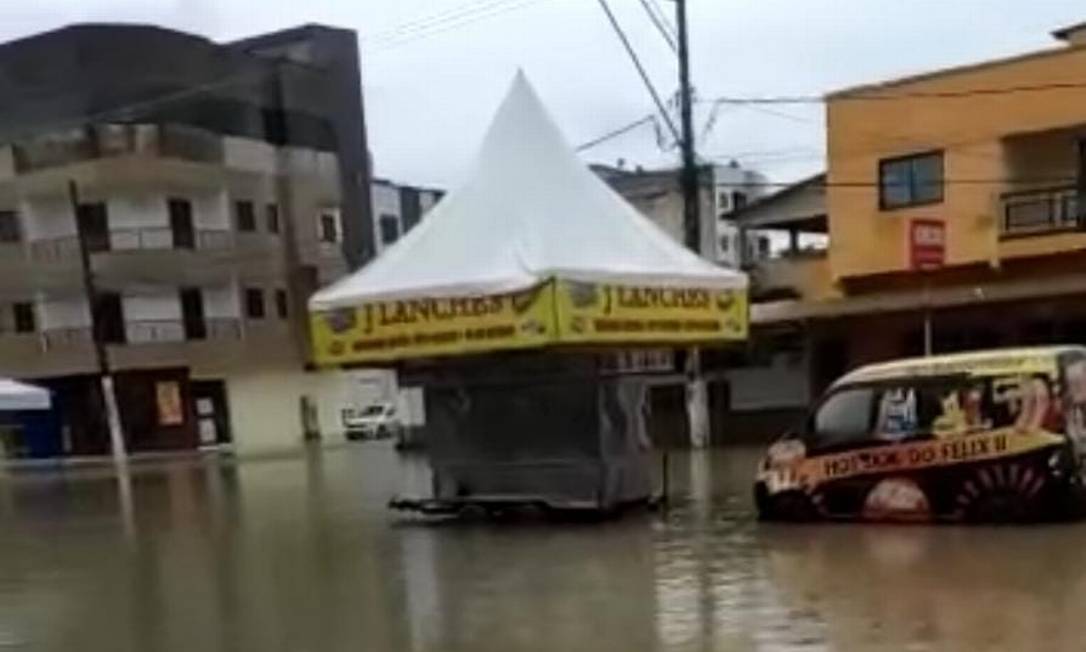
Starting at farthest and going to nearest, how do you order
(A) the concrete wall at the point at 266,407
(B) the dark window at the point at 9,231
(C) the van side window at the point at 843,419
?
(A) the concrete wall at the point at 266,407, (B) the dark window at the point at 9,231, (C) the van side window at the point at 843,419

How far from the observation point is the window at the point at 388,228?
62.8 metres

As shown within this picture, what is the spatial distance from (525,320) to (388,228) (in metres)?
49.4

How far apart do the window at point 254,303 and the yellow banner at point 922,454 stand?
40498mm

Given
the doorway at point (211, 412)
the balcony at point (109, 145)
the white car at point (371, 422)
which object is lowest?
the white car at point (371, 422)

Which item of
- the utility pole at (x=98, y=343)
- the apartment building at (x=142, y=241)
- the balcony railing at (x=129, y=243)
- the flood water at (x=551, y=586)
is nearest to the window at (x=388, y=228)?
the apartment building at (x=142, y=241)

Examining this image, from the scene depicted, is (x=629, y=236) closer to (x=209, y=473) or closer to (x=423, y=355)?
(x=423, y=355)

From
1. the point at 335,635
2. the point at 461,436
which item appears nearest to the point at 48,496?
the point at 461,436

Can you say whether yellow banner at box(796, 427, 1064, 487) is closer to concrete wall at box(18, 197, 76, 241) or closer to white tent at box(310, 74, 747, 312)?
white tent at box(310, 74, 747, 312)

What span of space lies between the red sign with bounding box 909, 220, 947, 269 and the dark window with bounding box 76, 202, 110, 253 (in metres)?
32.8

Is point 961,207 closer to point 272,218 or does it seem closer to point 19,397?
point 19,397

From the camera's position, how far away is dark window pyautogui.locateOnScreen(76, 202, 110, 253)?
4941cm

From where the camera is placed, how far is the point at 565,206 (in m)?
16.2

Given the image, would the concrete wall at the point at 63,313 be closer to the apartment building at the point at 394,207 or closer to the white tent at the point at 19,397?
the white tent at the point at 19,397

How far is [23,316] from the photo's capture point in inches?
1987
